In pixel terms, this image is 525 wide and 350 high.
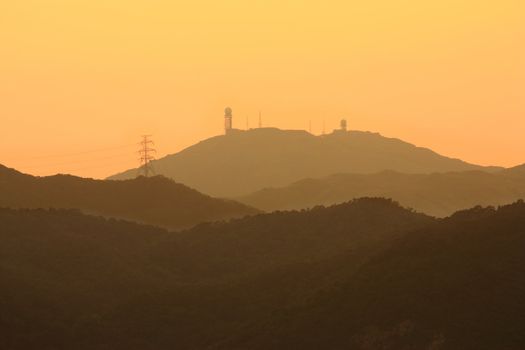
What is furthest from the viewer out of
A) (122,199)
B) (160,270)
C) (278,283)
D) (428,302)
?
(122,199)

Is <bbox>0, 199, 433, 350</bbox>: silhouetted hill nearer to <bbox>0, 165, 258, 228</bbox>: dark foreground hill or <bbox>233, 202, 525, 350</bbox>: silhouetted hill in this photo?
<bbox>233, 202, 525, 350</bbox>: silhouetted hill

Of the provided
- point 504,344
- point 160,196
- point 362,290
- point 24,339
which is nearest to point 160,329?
point 24,339

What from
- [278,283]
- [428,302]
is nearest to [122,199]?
[278,283]

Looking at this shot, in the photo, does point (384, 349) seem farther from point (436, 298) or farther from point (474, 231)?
point (474, 231)

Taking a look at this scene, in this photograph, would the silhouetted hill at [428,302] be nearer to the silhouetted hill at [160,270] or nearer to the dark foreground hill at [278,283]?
the dark foreground hill at [278,283]

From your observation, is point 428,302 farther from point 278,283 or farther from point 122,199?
point 122,199

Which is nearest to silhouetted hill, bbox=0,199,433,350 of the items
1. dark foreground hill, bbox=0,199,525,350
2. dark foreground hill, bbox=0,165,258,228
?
dark foreground hill, bbox=0,199,525,350
